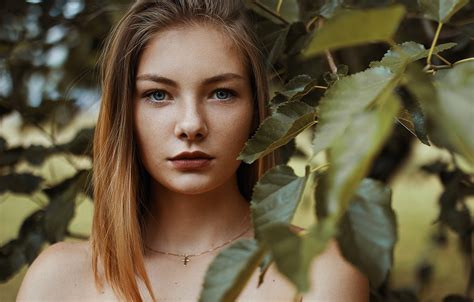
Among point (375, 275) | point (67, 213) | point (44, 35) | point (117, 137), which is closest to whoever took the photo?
point (375, 275)

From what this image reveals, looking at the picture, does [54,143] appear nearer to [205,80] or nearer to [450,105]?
[205,80]

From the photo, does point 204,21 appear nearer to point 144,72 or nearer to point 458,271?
point 144,72

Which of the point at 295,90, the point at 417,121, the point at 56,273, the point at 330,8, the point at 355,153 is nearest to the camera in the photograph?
the point at 355,153

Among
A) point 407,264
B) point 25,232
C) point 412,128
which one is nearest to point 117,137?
point 25,232

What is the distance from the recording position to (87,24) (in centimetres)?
181

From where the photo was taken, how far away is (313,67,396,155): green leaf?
551 mm

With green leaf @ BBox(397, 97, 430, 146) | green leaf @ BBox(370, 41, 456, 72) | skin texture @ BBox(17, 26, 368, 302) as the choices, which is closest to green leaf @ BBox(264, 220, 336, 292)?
green leaf @ BBox(370, 41, 456, 72)

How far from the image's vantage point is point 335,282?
1182mm

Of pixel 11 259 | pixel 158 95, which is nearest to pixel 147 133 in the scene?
pixel 158 95

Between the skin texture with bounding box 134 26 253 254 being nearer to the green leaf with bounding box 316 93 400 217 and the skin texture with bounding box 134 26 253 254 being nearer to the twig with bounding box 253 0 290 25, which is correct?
the twig with bounding box 253 0 290 25

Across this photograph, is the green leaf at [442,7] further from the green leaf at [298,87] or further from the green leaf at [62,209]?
the green leaf at [62,209]

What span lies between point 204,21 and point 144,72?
0.14 m

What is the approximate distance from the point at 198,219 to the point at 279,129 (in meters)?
0.51

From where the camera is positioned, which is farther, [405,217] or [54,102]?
[405,217]
